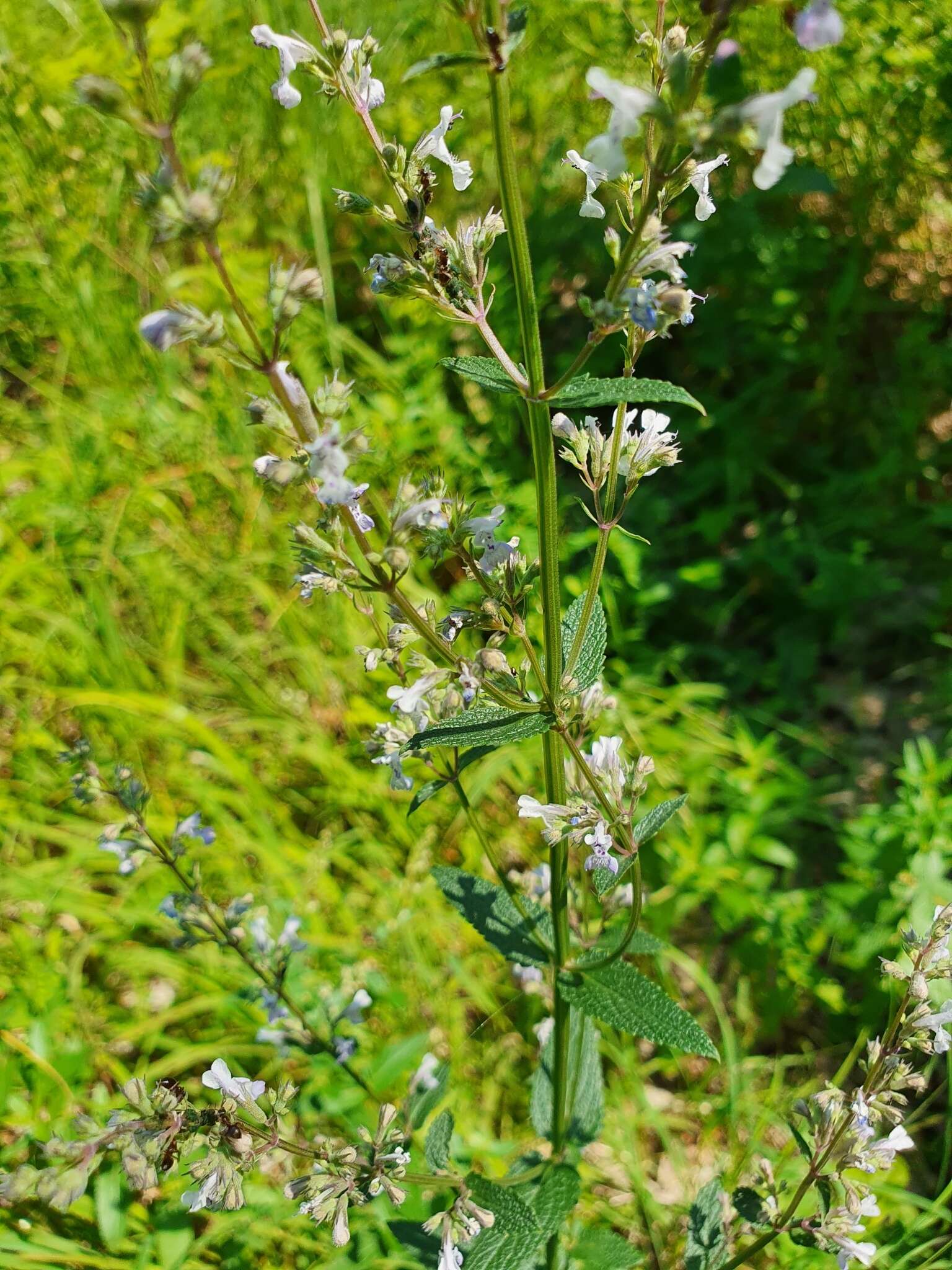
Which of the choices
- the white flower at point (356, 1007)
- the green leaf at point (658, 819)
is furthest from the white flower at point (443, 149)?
the white flower at point (356, 1007)

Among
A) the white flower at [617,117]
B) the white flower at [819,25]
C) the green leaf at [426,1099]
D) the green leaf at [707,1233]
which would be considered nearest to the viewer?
the white flower at [819,25]

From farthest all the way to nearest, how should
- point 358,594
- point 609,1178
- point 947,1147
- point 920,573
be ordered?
1. point 920,573
2. point 609,1178
3. point 947,1147
4. point 358,594

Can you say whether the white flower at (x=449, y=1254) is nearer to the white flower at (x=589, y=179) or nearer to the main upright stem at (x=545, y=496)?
the main upright stem at (x=545, y=496)

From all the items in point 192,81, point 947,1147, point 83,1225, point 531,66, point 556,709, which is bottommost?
point 83,1225

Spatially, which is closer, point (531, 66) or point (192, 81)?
point (192, 81)

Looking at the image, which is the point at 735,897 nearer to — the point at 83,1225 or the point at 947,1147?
the point at 947,1147

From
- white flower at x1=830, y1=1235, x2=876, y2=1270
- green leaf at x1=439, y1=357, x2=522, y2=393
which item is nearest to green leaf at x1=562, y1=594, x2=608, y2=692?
green leaf at x1=439, y1=357, x2=522, y2=393

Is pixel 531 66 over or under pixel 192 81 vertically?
over

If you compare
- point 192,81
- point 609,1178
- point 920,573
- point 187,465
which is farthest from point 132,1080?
point 920,573
